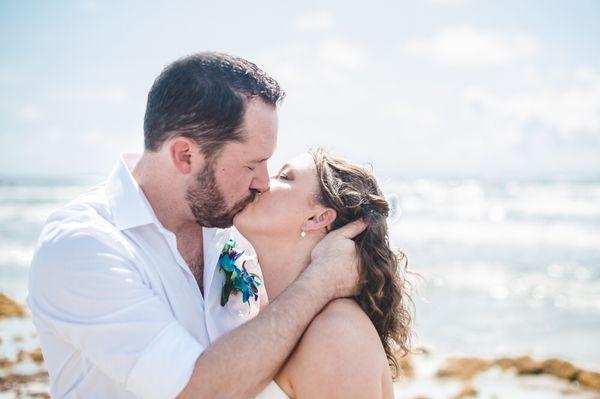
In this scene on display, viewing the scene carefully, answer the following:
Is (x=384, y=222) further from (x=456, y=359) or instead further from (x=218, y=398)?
(x=456, y=359)

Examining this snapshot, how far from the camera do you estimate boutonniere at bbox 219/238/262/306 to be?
3574mm

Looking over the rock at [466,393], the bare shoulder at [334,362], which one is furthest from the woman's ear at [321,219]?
the rock at [466,393]

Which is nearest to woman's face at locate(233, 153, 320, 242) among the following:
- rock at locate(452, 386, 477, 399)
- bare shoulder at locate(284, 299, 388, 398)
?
bare shoulder at locate(284, 299, 388, 398)

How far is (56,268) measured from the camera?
2758mm

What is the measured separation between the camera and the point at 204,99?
3.44m

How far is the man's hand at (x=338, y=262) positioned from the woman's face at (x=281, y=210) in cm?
22

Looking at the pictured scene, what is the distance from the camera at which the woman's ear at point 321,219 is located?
3756 millimetres

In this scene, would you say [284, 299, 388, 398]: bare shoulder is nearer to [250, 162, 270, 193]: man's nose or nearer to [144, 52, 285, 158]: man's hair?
[250, 162, 270, 193]: man's nose

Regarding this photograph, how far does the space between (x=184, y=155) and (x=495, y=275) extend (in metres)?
13.7

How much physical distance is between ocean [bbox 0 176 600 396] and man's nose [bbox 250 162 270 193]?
0.83 meters

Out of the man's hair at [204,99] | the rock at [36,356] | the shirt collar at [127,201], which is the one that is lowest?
the rock at [36,356]

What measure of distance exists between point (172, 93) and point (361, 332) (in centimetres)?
161

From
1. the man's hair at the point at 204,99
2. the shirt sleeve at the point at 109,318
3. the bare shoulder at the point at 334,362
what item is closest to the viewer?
the shirt sleeve at the point at 109,318

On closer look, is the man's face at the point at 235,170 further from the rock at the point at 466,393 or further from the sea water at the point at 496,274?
the rock at the point at 466,393
